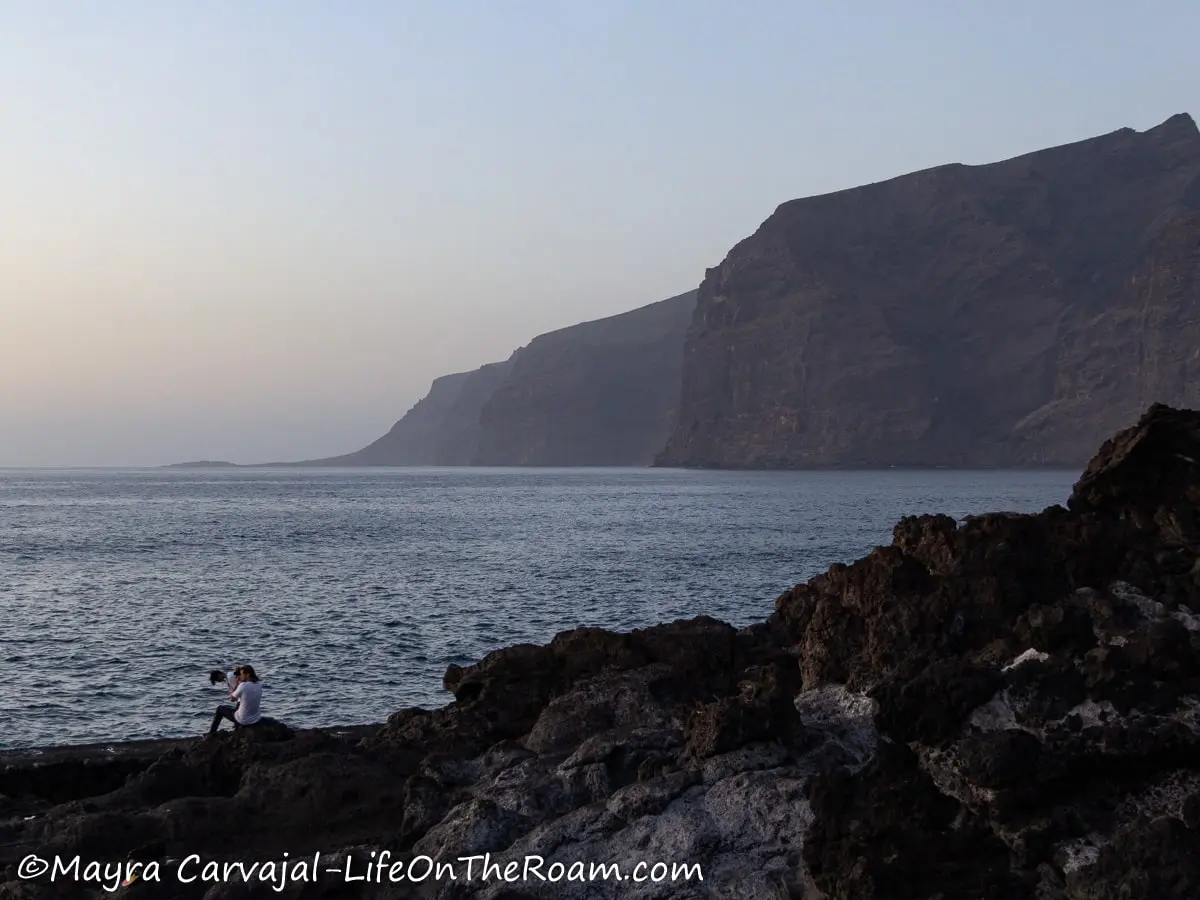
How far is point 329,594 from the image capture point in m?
47.9

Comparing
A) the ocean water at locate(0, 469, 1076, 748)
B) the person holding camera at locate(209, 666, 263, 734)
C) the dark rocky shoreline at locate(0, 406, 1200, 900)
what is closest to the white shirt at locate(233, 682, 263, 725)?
the person holding camera at locate(209, 666, 263, 734)

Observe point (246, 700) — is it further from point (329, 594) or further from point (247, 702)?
point (329, 594)

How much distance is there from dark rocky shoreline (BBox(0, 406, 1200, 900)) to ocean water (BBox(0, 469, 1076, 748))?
1136 cm

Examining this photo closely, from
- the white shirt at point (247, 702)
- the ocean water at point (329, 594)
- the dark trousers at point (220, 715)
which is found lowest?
the ocean water at point (329, 594)

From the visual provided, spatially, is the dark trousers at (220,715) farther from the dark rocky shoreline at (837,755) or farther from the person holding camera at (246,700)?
the dark rocky shoreline at (837,755)

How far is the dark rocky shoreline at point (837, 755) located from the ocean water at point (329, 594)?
11.4 m

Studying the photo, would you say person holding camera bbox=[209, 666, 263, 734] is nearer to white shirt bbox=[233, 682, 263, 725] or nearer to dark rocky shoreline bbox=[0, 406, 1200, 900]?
white shirt bbox=[233, 682, 263, 725]

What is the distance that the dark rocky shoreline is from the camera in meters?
9.33

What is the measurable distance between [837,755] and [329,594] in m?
38.9

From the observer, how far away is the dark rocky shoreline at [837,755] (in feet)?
30.6

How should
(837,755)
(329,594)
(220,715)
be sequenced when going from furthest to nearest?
(329,594)
(220,715)
(837,755)

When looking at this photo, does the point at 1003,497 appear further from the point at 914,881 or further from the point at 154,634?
the point at 914,881

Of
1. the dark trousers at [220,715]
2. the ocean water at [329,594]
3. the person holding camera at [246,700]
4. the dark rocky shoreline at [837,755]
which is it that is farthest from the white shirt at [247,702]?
the ocean water at [329,594]

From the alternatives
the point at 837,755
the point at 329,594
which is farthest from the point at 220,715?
the point at 329,594
